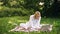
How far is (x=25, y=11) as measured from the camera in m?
2.75

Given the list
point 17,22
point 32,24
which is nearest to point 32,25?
point 32,24

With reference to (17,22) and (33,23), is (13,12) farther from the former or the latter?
(33,23)

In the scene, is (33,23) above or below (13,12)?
below

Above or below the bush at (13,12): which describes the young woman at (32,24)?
below

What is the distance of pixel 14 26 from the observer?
267 centimetres

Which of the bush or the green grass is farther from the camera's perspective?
the bush

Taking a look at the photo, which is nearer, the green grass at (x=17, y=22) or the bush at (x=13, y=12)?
the green grass at (x=17, y=22)

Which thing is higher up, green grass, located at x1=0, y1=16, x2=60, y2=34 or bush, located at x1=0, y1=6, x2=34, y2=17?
bush, located at x1=0, y1=6, x2=34, y2=17

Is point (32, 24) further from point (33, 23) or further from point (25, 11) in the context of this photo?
point (25, 11)

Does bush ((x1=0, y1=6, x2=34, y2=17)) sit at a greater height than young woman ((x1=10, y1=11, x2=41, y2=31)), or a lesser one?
greater

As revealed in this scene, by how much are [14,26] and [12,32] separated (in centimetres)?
9

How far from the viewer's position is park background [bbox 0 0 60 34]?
268cm

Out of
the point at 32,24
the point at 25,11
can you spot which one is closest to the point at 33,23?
the point at 32,24

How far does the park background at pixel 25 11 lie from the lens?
268 centimetres
